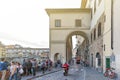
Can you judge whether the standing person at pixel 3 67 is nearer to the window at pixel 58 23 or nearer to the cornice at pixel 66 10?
the window at pixel 58 23

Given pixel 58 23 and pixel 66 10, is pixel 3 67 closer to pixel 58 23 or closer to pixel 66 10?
pixel 58 23

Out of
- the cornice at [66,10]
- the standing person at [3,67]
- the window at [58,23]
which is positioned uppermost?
the cornice at [66,10]

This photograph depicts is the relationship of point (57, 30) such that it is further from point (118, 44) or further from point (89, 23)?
point (118, 44)

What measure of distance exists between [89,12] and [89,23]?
2028 millimetres

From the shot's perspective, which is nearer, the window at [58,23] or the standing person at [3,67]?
the standing person at [3,67]

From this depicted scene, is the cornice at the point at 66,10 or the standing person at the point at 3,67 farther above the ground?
the cornice at the point at 66,10

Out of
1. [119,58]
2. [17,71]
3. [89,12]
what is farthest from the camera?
[89,12]

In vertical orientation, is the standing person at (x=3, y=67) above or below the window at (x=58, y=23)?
below

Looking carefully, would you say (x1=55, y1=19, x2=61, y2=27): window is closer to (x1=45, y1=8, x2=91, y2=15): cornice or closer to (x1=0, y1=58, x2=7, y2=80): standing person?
(x1=45, y1=8, x2=91, y2=15): cornice

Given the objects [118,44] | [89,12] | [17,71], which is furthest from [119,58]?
[89,12]

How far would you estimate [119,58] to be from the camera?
25.5m

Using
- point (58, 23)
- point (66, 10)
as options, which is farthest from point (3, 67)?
point (66, 10)

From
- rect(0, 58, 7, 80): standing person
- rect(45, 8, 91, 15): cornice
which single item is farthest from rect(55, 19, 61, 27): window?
rect(0, 58, 7, 80): standing person

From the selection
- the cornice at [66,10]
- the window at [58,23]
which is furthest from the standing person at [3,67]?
the cornice at [66,10]
